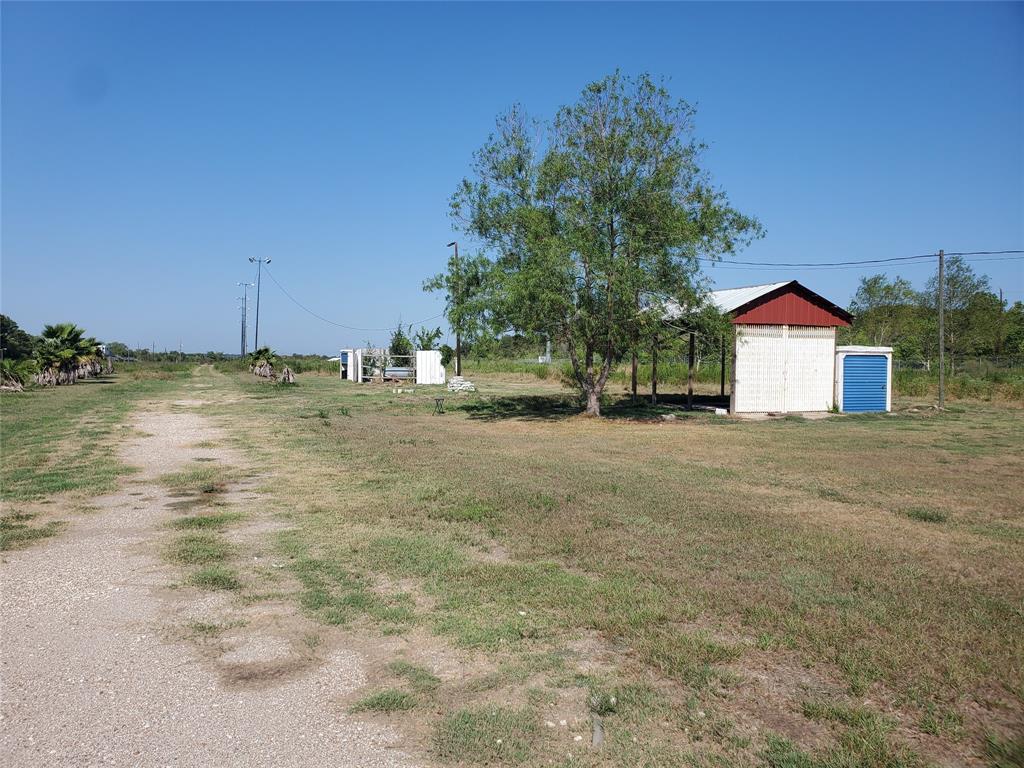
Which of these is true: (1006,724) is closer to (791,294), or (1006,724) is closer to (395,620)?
(395,620)

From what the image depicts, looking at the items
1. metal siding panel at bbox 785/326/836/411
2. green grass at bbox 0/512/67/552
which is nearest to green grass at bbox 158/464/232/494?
green grass at bbox 0/512/67/552

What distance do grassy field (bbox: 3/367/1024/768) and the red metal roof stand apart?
11913mm

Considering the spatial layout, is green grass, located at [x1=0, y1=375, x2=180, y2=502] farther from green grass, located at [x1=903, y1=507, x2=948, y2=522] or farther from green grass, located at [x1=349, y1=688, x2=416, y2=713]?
green grass, located at [x1=903, y1=507, x2=948, y2=522]

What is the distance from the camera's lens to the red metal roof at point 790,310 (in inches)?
974

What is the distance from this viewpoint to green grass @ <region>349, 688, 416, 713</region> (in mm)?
4059

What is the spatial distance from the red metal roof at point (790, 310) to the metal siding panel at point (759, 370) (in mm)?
351

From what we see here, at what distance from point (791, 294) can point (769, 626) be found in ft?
73.1

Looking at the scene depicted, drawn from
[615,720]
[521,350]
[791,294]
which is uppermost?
[791,294]

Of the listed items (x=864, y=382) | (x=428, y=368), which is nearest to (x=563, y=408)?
(x=864, y=382)

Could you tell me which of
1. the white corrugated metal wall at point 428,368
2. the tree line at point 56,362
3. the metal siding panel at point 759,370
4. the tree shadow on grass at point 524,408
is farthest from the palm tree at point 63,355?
the metal siding panel at point 759,370

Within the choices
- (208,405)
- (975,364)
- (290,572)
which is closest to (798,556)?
(290,572)

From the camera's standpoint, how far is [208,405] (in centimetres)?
2864

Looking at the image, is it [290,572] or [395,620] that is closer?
[395,620]

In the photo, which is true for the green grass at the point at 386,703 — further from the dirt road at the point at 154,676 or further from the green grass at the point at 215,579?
the green grass at the point at 215,579
